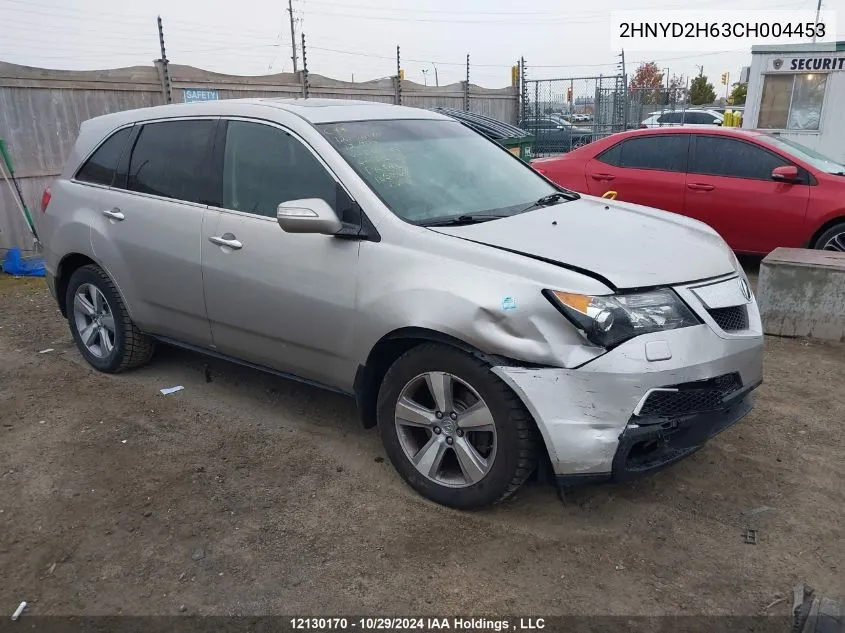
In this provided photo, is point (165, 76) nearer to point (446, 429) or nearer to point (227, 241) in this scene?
point (227, 241)

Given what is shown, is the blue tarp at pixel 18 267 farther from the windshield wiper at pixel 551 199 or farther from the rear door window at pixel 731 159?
the rear door window at pixel 731 159

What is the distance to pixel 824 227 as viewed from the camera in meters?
6.68

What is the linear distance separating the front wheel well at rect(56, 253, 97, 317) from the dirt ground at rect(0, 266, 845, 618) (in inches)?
36.8

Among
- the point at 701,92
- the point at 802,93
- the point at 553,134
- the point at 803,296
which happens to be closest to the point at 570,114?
the point at 553,134

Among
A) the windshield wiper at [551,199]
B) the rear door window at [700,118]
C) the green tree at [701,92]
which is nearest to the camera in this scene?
the windshield wiper at [551,199]

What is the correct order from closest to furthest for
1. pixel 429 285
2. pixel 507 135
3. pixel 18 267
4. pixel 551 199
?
pixel 429 285, pixel 551 199, pixel 18 267, pixel 507 135

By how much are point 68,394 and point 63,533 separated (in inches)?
68.6

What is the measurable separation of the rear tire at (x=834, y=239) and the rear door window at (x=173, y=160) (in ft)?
18.7

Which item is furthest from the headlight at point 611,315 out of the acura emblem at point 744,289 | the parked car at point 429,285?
the acura emblem at point 744,289

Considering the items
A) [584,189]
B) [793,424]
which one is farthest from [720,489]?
[584,189]

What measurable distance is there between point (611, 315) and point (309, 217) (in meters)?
1.41

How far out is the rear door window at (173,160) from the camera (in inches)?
158

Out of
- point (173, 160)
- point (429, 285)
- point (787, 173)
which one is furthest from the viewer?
point (787, 173)

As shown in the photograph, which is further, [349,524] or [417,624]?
[349,524]
